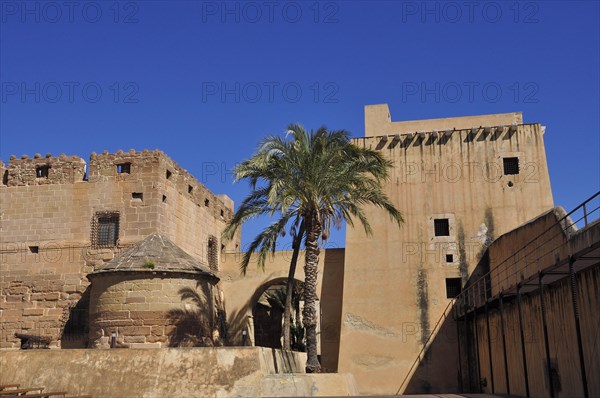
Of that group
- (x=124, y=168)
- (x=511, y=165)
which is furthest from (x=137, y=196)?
(x=511, y=165)

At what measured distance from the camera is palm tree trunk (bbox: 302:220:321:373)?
17969mm

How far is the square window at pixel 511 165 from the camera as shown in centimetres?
2438

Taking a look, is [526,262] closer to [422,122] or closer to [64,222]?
[422,122]

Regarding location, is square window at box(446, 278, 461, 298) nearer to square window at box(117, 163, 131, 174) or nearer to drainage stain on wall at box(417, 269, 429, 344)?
drainage stain on wall at box(417, 269, 429, 344)

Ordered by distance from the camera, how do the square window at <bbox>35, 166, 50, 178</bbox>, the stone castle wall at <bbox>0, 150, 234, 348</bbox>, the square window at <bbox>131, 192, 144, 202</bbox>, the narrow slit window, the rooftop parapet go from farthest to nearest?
the narrow slit window, the rooftop parapet, the square window at <bbox>35, 166, 50, 178</bbox>, the square window at <bbox>131, 192, 144, 202</bbox>, the stone castle wall at <bbox>0, 150, 234, 348</bbox>

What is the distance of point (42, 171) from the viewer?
24750mm

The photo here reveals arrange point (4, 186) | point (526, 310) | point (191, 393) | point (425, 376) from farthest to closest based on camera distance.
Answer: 1. point (4, 186)
2. point (425, 376)
3. point (526, 310)
4. point (191, 393)

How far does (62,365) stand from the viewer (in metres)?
13.8

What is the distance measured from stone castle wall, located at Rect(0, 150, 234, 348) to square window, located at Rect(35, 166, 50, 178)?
0.8 inches

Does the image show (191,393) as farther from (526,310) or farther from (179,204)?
(179,204)

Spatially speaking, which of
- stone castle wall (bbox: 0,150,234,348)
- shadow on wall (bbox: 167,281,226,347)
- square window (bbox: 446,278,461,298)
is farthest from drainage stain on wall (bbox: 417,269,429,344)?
stone castle wall (bbox: 0,150,234,348)

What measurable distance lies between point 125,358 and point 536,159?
676 inches

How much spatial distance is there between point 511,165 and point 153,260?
13.8 m

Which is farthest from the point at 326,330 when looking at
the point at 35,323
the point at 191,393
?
the point at 191,393
